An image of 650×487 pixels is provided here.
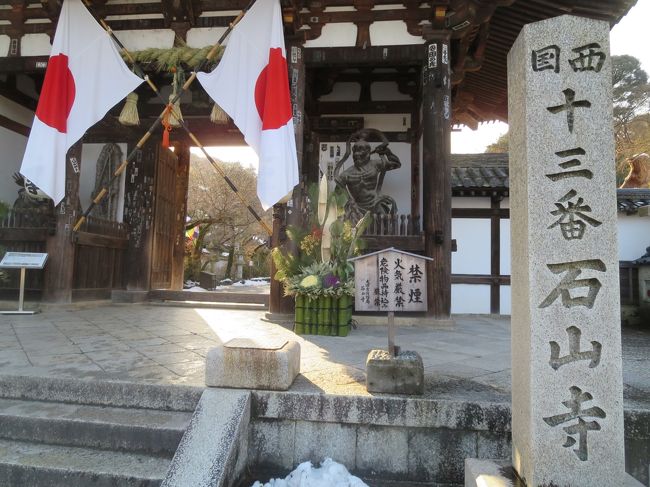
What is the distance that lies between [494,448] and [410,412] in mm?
586

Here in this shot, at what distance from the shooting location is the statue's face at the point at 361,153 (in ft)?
24.7

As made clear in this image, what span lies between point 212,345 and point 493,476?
3197mm

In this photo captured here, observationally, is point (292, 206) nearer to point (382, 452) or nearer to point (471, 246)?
point (382, 452)

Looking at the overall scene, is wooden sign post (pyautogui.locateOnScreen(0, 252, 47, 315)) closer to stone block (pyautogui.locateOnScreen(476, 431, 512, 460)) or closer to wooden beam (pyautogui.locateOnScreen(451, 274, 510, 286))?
stone block (pyautogui.locateOnScreen(476, 431, 512, 460))

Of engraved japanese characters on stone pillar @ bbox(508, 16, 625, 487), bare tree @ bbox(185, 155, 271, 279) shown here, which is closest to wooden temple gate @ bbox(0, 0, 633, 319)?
engraved japanese characters on stone pillar @ bbox(508, 16, 625, 487)

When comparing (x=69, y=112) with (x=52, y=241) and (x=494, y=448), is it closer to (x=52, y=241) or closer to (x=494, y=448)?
(x=52, y=241)

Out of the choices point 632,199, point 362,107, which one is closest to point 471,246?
point 632,199

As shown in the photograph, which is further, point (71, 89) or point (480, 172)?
point (480, 172)

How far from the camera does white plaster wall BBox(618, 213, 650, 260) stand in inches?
354

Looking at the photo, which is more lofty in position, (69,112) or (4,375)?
(69,112)

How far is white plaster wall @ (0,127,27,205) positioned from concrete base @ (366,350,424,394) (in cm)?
926

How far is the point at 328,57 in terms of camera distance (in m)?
6.73

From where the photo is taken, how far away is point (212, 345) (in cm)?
445

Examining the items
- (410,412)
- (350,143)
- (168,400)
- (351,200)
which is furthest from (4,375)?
(350,143)
